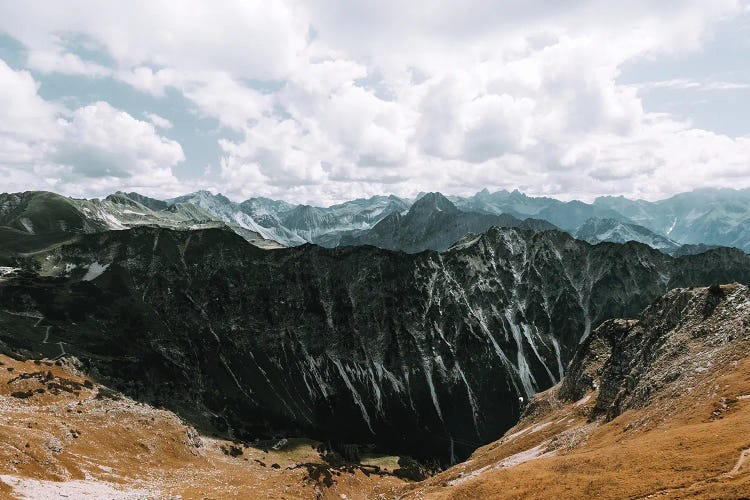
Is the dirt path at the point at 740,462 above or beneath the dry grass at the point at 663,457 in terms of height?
above

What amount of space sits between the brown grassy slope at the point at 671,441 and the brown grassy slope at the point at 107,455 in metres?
42.1

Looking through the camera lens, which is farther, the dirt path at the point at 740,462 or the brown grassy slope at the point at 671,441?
the brown grassy slope at the point at 671,441

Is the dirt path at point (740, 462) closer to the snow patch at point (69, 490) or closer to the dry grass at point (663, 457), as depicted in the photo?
the dry grass at point (663, 457)

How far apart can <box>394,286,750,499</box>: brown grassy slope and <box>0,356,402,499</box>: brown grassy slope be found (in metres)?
42.1

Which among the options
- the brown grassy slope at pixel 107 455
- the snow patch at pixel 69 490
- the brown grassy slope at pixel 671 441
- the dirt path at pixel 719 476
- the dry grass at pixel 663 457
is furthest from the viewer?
the brown grassy slope at pixel 107 455

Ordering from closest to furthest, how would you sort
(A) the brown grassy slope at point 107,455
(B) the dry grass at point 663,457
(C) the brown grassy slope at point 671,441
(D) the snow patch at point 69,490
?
1. (B) the dry grass at point 663,457
2. (C) the brown grassy slope at point 671,441
3. (D) the snow patch at point 69,490
4. (A) the brown grassy slope at point 107,455

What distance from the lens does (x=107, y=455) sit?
106 m

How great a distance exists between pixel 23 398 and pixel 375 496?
97.9 meters

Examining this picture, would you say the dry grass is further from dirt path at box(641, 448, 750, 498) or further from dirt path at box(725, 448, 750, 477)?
dirt path at box(725, 448, 750, 477)

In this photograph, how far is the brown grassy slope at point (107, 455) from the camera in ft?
259

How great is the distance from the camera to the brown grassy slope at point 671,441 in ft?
173

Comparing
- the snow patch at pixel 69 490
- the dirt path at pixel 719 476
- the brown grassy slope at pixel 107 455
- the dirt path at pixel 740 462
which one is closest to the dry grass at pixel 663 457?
the dirt path at pixel 719 476

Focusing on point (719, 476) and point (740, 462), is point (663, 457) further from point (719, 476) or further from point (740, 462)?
point (719, 476)

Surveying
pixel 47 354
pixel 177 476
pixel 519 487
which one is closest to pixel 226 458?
pixel 177 476
